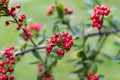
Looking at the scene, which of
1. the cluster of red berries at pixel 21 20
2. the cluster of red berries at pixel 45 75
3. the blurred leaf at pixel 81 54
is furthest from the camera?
the cluster of red berries at pixel 45 75

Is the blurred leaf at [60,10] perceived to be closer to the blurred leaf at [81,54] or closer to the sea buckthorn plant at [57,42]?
the sea buckthorn plant at [57,42]

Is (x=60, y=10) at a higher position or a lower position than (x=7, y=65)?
higher

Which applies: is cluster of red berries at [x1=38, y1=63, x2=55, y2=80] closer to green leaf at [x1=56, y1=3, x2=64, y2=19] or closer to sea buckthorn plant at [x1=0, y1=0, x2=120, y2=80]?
sea buckthorn plant at [x1=0, y1=0, x2=120, y2=80]

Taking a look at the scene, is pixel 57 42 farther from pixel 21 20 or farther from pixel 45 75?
pixel 45 75

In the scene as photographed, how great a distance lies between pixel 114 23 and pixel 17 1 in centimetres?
92

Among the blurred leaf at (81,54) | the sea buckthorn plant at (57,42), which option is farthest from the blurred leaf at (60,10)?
the blurred leaf at (81,54)

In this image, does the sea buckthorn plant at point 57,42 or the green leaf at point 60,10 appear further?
the green leaf at point 60,10

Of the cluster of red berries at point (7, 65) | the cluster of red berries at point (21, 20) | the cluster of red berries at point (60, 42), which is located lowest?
the cluster of red berries at point (7, 65)

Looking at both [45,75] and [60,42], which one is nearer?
[60,42]

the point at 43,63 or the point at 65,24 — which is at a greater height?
the point at 65,24

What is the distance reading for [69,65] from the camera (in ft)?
11.9

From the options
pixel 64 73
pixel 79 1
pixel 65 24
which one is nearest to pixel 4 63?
pixel 65 24

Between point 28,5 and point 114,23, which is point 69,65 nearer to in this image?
point 114,23

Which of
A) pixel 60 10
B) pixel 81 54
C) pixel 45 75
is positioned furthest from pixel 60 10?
pixel 45 75
